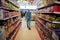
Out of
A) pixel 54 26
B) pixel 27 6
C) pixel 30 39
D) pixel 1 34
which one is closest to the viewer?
pixel 1 34

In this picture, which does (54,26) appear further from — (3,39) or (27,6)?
(27,6)

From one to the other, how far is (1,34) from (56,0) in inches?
79.4

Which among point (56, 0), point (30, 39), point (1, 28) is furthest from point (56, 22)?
point (30, 39)

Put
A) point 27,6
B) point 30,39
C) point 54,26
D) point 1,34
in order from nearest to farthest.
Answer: point 1,34, point 54,26, point 30,39, point 27,6

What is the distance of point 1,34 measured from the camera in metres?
4.15

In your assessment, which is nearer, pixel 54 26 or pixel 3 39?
pixel 3 39

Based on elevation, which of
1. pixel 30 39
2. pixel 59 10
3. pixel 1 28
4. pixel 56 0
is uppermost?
pixel 56 0

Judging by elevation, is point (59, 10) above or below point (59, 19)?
above

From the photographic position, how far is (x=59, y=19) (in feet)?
14.3

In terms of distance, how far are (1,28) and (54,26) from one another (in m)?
1.76

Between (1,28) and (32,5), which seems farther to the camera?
(32,5)

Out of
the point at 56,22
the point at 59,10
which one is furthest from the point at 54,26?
the point at 59,10

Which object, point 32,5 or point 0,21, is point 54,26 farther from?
point 32,5

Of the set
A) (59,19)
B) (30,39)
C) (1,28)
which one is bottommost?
(30,39)
